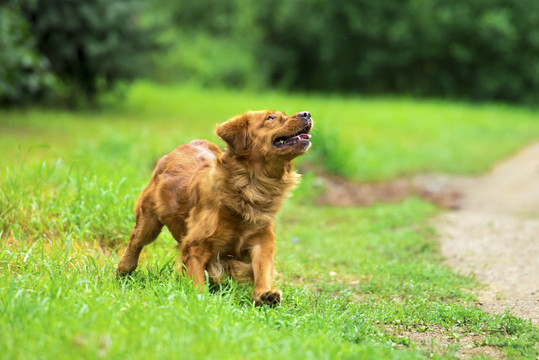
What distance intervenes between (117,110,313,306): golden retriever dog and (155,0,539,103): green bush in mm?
24325

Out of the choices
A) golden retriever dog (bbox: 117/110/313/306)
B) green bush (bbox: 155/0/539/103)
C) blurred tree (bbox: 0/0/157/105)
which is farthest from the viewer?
green bush (bbox: 155/0/539/103)

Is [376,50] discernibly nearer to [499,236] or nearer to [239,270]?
[499,236]

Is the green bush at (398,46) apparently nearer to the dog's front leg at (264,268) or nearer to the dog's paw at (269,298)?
the dog's front leg at (264,268)

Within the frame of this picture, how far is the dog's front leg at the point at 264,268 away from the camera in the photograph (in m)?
4.22

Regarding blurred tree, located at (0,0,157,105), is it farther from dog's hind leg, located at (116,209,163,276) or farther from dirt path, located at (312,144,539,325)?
dog's hind leg, located at (116,209,163,276)

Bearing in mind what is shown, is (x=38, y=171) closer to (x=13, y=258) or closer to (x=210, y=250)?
(x=13, y=258)

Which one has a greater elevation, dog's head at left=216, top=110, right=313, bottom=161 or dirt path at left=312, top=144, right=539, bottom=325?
Result: dog's head at left=216, top=110, right=313, bottom=161

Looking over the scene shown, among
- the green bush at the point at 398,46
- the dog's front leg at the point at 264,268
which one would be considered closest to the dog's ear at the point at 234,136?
the dog's front leg at the point at 264,268

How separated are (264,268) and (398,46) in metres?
26.8

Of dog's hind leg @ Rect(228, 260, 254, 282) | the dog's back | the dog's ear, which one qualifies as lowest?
dog's hind leg @ Rect(228, 260, 254, 282)

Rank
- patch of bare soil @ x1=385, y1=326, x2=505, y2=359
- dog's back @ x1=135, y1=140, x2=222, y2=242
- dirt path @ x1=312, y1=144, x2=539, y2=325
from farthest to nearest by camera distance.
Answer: dirt path @ x1=312, y1=144, x2=539, y2=325 → dog's back @ x1=135, y1=140, x2=222, y2=242 → patch of bare soil @ x1=385, y1=326, x2=505, y2=359

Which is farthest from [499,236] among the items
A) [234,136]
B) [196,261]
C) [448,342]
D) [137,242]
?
[137,242]

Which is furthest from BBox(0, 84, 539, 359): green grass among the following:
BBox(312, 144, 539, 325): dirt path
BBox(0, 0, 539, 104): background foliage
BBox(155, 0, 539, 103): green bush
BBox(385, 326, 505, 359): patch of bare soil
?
BBox(155, 0, 539, 103): green bush

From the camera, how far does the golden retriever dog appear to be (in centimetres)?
433
